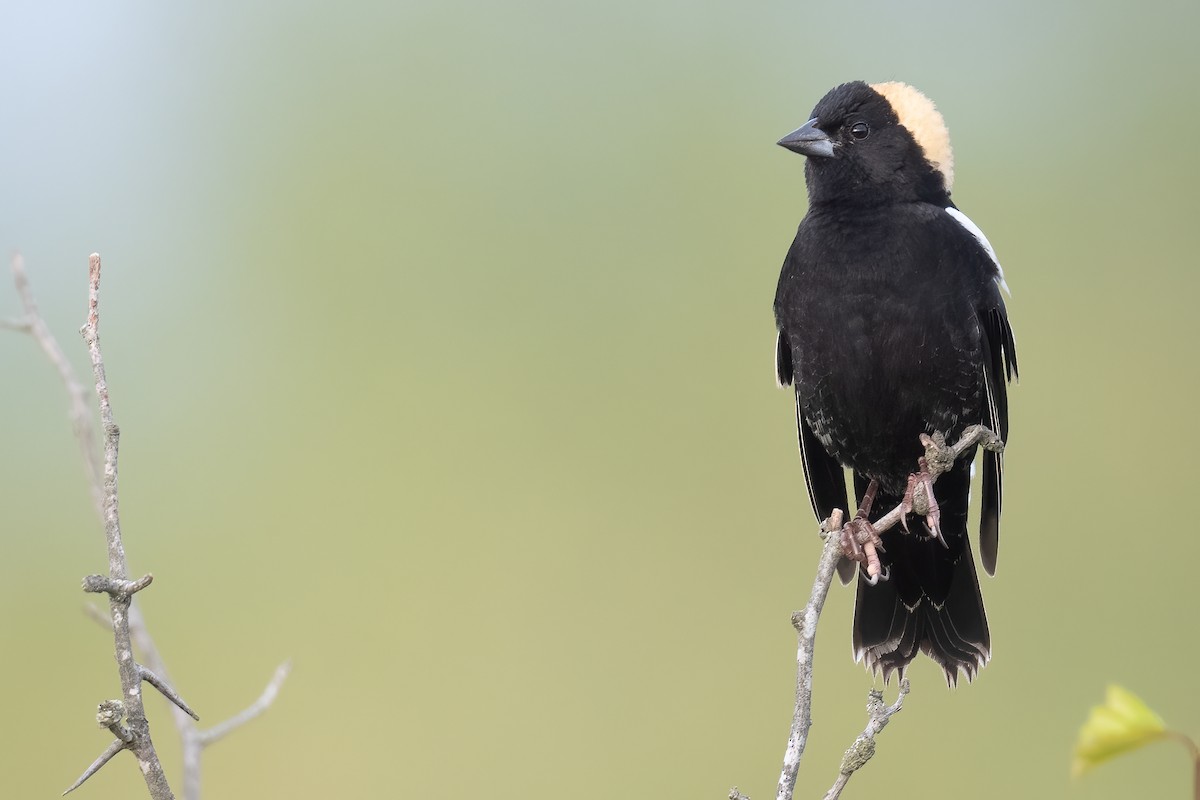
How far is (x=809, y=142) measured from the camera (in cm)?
369

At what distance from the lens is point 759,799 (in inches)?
237

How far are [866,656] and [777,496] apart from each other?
3626mm

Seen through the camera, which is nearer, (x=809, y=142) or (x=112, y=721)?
(x=112, y=721)

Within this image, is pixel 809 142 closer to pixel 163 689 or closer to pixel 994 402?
pixel 994 402

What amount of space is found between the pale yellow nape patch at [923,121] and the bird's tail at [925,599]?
0.99 meters

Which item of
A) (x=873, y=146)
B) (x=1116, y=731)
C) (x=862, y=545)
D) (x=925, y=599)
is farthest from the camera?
(x=925, y=599)

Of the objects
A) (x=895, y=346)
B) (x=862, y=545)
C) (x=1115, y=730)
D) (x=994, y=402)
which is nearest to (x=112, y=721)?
(x=1115, y=730)

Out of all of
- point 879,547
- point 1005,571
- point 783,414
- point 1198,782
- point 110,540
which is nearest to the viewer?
point 1198,782

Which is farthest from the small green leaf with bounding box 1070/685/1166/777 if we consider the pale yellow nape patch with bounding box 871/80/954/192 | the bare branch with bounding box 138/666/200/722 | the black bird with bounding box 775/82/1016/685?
the pale yellow nape patch with bounding box 871/80/954/192

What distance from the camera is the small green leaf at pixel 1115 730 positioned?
2.88 feet

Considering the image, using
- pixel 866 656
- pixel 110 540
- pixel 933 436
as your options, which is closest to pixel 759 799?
pixel 866 656

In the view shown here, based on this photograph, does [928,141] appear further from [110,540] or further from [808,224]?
[110,540]

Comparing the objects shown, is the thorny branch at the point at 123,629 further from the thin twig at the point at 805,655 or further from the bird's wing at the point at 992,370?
the bird's wing at the point at 992,370

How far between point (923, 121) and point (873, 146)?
19cm
